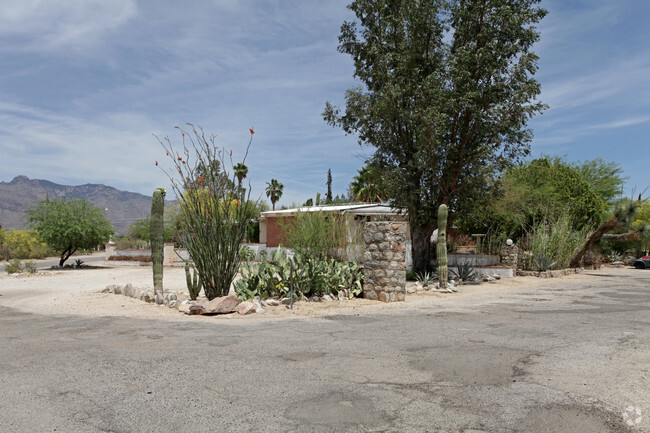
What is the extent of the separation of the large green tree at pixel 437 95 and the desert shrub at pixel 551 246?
5472 mm

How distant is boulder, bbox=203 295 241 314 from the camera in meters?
10.4

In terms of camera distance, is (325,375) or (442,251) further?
(442,251)

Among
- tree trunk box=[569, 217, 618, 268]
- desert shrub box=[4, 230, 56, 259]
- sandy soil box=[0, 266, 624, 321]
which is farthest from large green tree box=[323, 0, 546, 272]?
desert shrub box=[4, 230, 56, 259]

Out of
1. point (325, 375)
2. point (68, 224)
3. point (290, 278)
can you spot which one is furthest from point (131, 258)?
point (325, 375)

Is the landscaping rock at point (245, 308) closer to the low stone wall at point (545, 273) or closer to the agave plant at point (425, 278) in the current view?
the agave plant at point (425, 278)

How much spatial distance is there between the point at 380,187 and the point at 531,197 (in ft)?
35.6

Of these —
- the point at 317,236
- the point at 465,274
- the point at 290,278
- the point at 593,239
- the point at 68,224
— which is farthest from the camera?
the point at 68,224

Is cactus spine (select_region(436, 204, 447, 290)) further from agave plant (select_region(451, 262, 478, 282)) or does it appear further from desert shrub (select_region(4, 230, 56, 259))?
desert shrub (select_region(4, 230, 56, 259))

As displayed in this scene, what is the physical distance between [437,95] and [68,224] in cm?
2142

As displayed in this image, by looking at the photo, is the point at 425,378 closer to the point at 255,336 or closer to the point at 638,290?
the point at 255,336

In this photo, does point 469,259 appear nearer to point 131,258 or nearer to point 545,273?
point 545,273

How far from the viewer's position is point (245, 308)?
10.6m

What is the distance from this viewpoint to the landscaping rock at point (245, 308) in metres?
10.5

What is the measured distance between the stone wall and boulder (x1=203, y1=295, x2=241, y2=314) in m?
4.11
